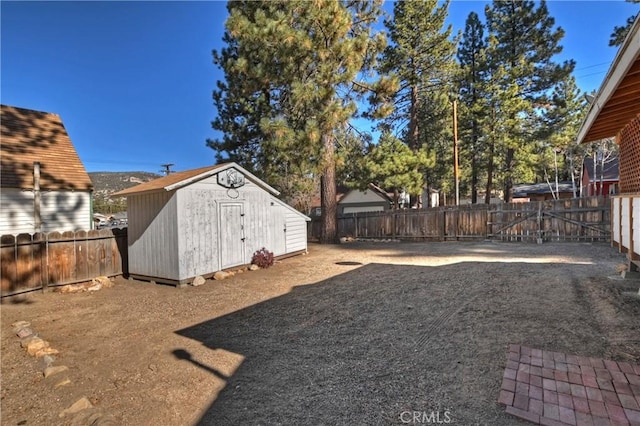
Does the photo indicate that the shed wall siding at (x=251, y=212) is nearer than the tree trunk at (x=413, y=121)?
Yes

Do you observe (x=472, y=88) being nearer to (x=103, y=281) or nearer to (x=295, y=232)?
(x=295, y=232)

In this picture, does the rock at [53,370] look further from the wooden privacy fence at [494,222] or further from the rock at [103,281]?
the wooden privacy fence at [494,222]

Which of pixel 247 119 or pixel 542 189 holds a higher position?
pixel 247 119

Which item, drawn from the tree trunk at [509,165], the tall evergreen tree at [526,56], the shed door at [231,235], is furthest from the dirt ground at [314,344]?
the tree trunk at [509,165]

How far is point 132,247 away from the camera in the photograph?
28.0ft

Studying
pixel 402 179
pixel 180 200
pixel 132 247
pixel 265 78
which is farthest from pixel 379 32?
pixel 132 247

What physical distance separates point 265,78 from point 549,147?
1552 centimetres

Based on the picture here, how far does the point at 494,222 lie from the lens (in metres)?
13.4

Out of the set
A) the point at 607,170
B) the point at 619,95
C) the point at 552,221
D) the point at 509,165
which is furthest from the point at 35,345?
the point at 607,170

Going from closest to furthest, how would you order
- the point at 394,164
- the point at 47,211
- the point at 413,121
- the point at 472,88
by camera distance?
the point at 47,211
the point at 394,164
the point at 413,121
the point at 472,88

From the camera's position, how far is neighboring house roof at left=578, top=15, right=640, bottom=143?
103 inches

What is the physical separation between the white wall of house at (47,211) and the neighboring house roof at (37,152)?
0.32 meters

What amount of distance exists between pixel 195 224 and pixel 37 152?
811 centimetres

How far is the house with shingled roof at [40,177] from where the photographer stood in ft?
32.4
